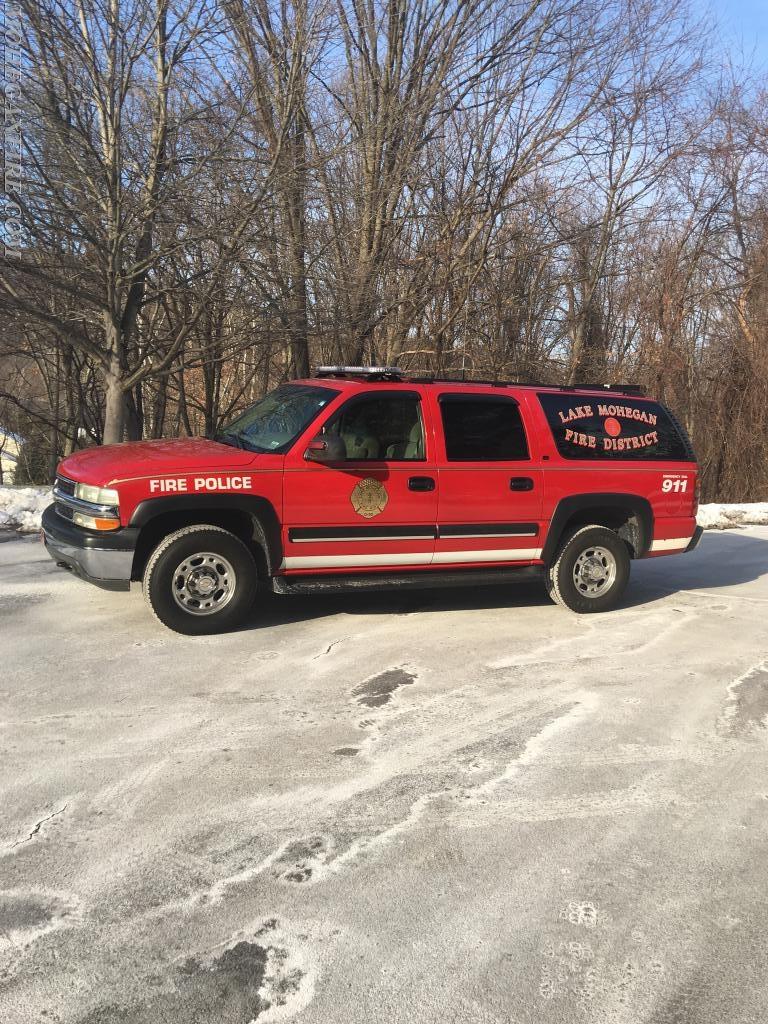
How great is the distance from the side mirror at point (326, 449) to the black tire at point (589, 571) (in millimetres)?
2156

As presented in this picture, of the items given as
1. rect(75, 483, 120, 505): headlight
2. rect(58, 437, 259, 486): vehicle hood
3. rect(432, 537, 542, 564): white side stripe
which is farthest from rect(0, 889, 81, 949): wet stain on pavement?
rect(432, 537, 542, 564): white side stripe

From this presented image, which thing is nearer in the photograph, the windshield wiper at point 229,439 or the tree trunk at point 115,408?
the windshield wiper at point 229,439

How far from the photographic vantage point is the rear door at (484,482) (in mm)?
6109

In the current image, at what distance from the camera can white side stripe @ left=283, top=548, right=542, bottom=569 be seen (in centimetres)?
579

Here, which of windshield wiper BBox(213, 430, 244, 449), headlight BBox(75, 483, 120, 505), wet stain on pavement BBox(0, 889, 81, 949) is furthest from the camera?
windshield wiper BBox(213, 430, 244, 449)

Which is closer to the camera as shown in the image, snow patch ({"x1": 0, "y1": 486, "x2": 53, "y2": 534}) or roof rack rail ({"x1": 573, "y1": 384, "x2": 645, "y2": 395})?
roof rack rail ({"x1": 573, "y1": 384, "x2": 645, "y2": 395})

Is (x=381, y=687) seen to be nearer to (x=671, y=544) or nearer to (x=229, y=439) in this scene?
(x=229, y=439)

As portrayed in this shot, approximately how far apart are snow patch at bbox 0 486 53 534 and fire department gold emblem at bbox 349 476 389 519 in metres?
4.77

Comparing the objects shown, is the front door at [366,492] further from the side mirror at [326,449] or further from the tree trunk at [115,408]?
the tree trunk at [115,408]

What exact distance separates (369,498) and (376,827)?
2.95 meters

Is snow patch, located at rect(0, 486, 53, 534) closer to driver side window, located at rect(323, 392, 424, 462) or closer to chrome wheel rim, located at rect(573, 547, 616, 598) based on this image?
driver side window, located at rect(323, 392, 424, 462)

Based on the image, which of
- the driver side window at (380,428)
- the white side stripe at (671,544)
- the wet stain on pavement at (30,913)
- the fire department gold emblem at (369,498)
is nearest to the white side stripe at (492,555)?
the fire department gold emblem at (369,498)

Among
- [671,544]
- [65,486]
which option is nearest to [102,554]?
[65,486]

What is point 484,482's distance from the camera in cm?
619
